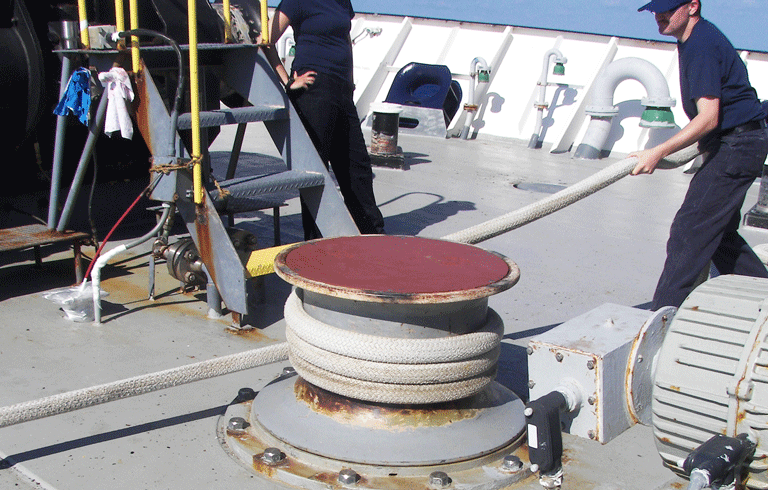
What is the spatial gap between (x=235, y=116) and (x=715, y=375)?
2.30m

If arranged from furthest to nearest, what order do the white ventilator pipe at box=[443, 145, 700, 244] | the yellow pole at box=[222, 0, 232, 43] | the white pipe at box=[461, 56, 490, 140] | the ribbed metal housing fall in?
the white pipe at box=[461, 56, 490, 140] → the yellow pole at box=[222, 0, 232, 43] → the white ventilator pipe at box=[443, 145, 700, 244] → the ribbed metal housing

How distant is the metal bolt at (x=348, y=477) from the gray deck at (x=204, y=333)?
25cm

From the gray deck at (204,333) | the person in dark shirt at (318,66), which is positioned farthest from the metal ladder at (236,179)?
the gray deck at (204,333)

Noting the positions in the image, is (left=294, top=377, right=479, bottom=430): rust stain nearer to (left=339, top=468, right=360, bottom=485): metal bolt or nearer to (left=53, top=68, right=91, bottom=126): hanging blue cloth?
(left=339, top=468, right=360, bottom=485): metal bolt

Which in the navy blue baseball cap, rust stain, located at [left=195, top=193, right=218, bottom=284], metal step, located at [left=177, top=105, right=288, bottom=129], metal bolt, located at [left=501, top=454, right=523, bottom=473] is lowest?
metal bolt, located at [left=501, top=454, right=523, bottom=473]

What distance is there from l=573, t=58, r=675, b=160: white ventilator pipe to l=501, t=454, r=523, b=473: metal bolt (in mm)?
6601

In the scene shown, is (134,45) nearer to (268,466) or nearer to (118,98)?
(118,98)

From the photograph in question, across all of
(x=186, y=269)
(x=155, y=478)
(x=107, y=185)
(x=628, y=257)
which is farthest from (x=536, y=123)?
(x=155, y=478)

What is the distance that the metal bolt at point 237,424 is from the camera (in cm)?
241

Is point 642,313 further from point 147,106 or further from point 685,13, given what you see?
point 147,106

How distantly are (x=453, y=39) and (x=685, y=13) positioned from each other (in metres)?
7.24

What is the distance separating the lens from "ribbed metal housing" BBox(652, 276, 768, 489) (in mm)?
1840

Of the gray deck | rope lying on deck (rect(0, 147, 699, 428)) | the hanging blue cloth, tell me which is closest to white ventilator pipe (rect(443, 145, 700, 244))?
the gray deck

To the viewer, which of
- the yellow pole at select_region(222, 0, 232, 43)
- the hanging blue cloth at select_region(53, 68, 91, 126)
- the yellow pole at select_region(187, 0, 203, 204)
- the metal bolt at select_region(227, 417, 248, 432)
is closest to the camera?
the metal bolt at select_region(227, 417, 248, 432)
